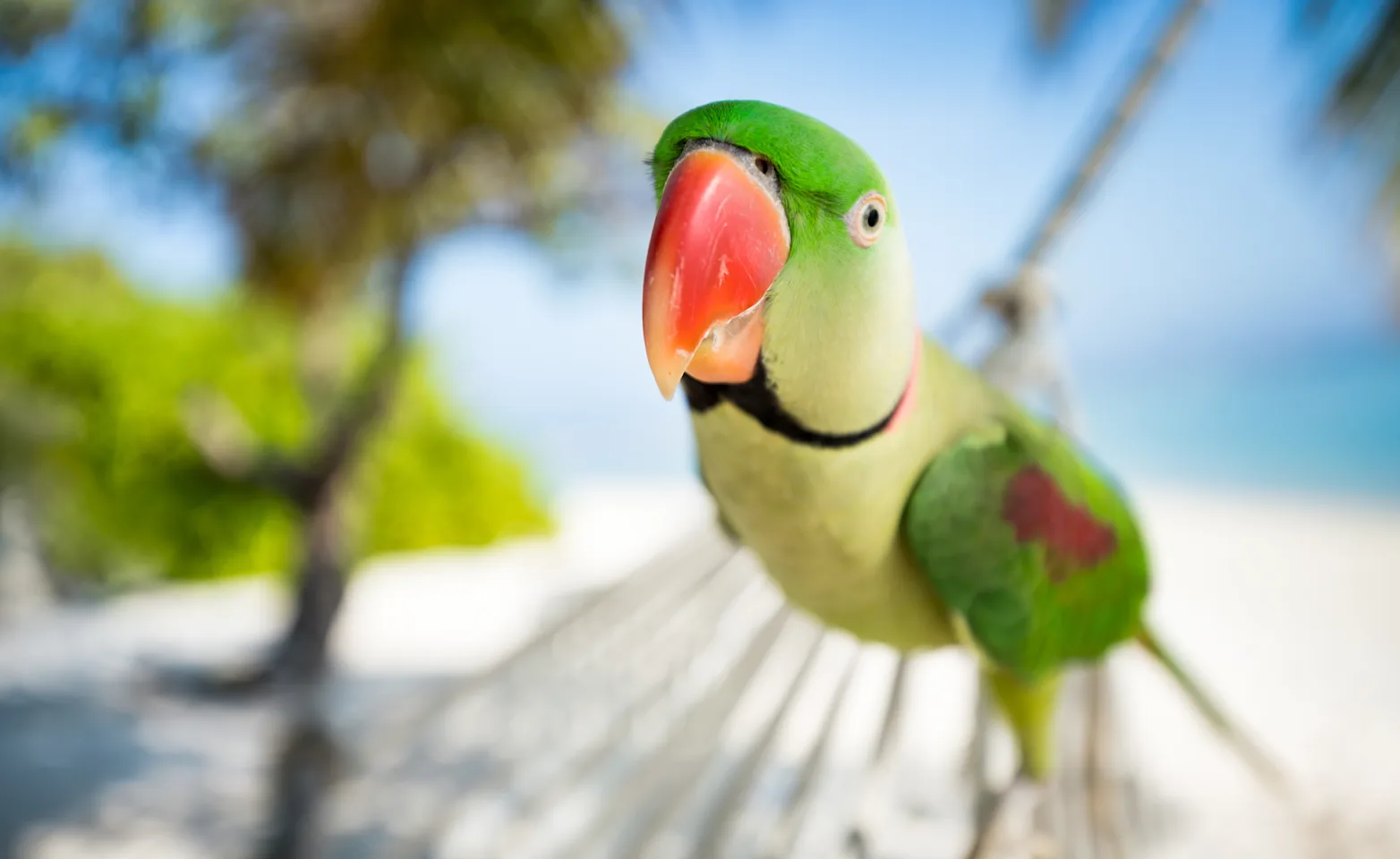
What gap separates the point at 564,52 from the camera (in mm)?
1822

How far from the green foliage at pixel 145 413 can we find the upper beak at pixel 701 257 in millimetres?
2888

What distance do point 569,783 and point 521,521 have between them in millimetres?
3535

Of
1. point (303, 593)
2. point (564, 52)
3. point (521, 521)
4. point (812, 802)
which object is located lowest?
point (812, 802)

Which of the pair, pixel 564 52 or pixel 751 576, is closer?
pixel 751 576

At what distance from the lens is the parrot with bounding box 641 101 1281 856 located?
342 mm

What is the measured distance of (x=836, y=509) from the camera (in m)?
0.42

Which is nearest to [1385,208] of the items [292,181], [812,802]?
[812,802]

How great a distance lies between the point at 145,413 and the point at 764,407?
3579 millimetres

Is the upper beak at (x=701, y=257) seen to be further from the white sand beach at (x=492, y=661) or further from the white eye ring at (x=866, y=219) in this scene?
the white sand beach at (x=492, y=661)

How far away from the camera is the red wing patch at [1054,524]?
1.59ft

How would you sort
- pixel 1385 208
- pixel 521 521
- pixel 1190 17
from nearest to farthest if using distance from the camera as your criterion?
1. pixel 1190 17
2. pixel 1385 208
3. pixel 521 521

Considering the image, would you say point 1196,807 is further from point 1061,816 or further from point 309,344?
point 309,344

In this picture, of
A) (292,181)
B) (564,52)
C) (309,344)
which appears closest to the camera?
(564,52)

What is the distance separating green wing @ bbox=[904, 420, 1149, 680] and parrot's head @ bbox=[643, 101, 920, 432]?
0.11 m
